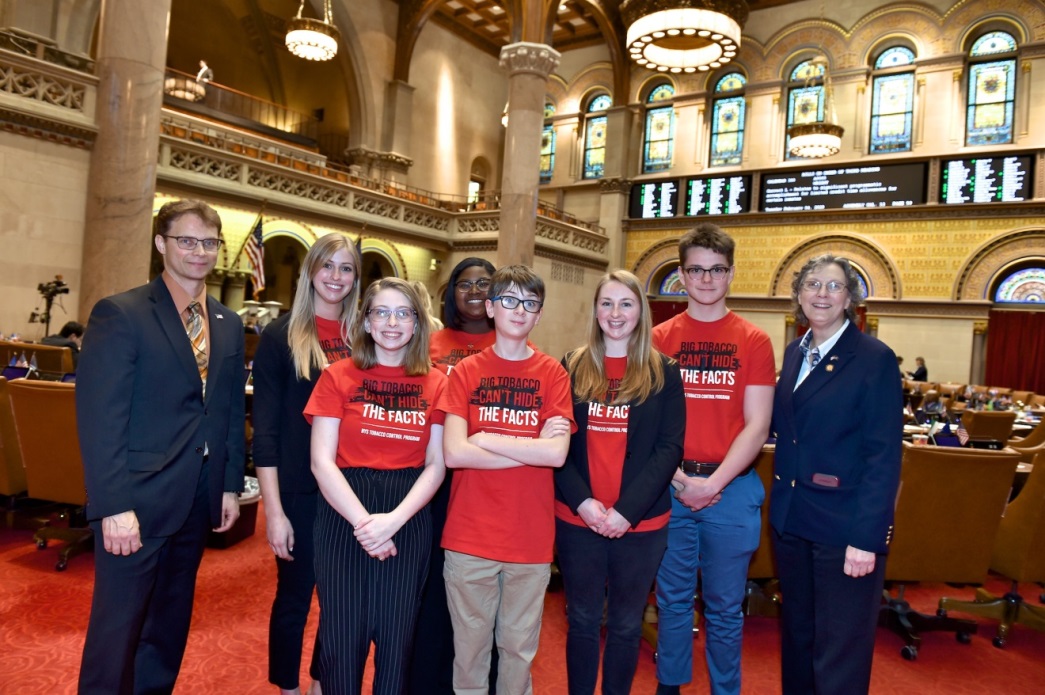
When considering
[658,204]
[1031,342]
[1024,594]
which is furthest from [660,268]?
[1024,594]

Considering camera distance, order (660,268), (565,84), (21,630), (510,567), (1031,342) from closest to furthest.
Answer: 1. (510,567)
2. (21,630)
3. (1031,342)
4. (660,268)
5. (565,84)

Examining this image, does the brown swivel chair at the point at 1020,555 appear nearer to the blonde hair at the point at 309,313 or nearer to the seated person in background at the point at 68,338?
the blonde hair at the point at 309,313

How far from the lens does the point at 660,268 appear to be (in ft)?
65.1

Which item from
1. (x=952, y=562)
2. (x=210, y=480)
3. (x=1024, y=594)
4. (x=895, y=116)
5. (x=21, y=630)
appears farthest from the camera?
(x=895, y=116)

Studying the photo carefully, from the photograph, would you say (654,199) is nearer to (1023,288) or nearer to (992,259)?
(992,259)

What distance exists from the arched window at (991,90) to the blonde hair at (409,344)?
18.7 m

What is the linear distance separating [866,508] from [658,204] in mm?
18587

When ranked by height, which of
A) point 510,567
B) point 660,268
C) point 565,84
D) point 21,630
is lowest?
point 21,630

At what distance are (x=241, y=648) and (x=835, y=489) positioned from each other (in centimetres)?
281

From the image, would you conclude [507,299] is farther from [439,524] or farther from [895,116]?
[895,116]

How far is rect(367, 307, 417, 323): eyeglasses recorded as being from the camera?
215 centimetres

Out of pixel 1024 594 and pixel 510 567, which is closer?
pixel 510 567

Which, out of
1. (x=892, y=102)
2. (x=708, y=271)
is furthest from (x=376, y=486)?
(x=892, y=102)

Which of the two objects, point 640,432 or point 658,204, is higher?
point 658,204
